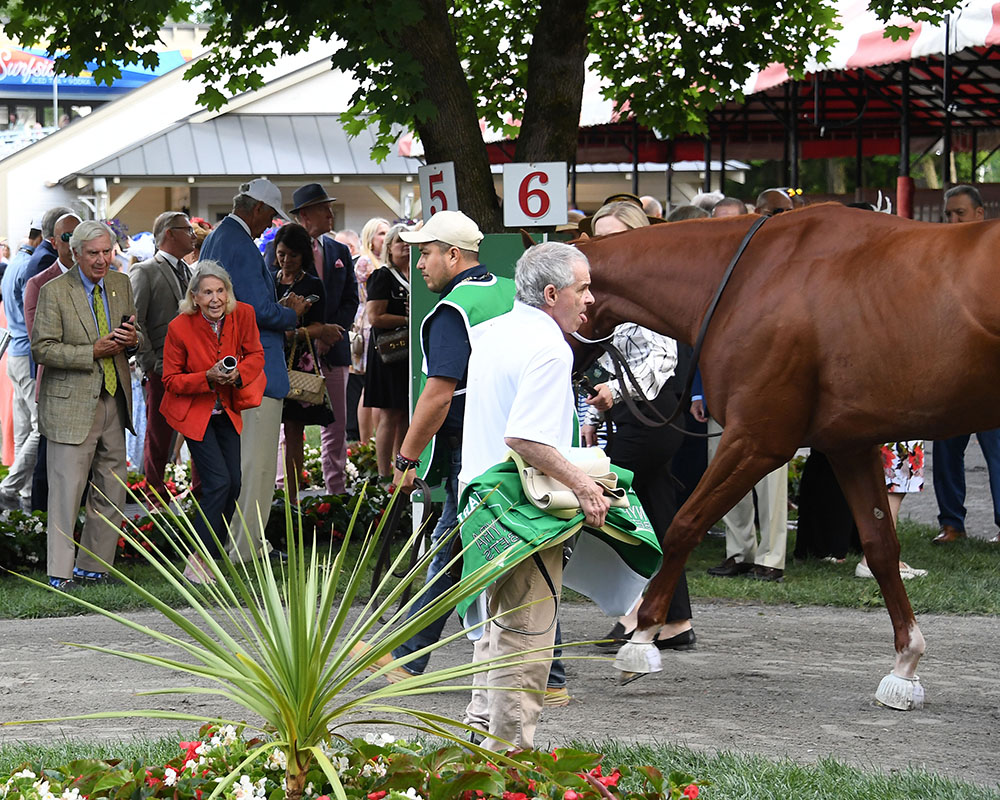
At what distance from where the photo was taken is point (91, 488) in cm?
838

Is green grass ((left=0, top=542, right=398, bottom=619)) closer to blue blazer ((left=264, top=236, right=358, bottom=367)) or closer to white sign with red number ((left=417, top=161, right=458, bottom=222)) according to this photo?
white sign with red number ((left=417, top=161, right=458, bottom=222))

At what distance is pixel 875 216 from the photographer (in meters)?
6.25

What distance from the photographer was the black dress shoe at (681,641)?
6871 mm

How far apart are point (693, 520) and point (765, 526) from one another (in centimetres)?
251

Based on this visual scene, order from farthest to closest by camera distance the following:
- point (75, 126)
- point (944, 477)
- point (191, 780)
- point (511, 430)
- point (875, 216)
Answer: point (75, 126) < point (944, 477) < point (875, 216) < point (511, 430) < point (191, 780)

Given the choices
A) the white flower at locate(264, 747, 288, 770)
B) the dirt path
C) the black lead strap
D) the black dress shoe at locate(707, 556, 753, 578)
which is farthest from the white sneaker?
the white flower at locate(264, 747, 288, 770)

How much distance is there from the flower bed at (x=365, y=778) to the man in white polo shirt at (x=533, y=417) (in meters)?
0.72

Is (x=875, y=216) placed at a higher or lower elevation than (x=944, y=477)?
higher

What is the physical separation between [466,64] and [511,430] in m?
7.53

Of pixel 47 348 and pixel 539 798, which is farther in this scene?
pixel 47 348

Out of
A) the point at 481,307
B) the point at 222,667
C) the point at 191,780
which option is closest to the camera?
the point at 222,667

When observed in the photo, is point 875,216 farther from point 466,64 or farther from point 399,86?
point 466,64

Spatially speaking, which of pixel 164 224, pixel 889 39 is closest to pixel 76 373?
pixel 164 224

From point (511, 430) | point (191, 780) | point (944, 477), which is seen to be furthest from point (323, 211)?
point (191, 780)
